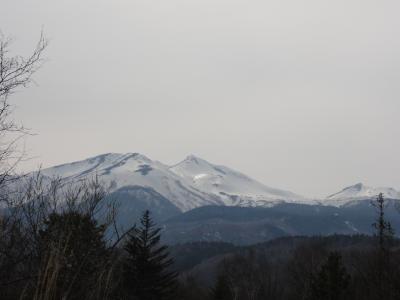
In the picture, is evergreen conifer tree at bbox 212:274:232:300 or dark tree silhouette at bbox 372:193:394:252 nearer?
dark tree silhouette at bbox 372:193:394:252

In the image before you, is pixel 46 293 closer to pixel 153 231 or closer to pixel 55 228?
pixel 55 228

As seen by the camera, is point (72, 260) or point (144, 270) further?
point (144, 270)

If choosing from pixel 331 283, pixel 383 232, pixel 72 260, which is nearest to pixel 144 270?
pixel 331 283

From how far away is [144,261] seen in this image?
146ft

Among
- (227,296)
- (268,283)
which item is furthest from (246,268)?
(227,296)

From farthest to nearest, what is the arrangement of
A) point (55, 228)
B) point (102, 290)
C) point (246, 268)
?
point (246, 268) < point (55, 228) < point (102, 290)

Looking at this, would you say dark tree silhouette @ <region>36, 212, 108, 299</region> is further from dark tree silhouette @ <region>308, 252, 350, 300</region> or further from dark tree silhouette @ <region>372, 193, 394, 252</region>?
dark tree silhouette @ <region>372, 193, 394, 252</region>

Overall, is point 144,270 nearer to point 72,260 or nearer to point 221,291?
point 221,291

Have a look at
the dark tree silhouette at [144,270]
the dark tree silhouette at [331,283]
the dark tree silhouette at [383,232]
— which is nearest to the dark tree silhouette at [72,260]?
the dark tree silhouette at [331,283]

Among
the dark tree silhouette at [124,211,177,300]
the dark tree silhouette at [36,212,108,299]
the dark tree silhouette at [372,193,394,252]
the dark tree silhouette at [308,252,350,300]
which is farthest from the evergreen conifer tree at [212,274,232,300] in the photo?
the dark tree silhouette at [36,212,108,299]

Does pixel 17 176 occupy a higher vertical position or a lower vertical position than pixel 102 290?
higher

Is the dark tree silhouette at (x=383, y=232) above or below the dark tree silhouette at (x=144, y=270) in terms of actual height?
above

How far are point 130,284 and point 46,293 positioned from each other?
135 ft

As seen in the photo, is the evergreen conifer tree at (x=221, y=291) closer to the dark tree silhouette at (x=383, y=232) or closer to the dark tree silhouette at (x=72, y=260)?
the dark tree silhouette at (x=383, y=232)
